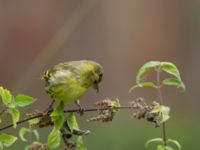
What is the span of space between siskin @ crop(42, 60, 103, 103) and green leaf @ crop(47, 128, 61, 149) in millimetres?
90

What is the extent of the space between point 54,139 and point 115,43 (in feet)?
17.7

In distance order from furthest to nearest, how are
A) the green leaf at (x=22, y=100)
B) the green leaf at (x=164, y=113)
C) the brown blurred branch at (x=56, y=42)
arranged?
the brown blurred branch at (x=56, y=42) → the green leaf at (x=22, y=100) → the green leaf at (x=164, y=113)

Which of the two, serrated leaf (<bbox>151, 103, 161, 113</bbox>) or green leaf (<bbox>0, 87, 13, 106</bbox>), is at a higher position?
green leaf (<bbox>0, 87, 13, 106</bbox>)

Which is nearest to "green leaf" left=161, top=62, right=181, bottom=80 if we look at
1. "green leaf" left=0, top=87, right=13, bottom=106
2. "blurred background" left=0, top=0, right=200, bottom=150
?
"green leaf" left=0, top=87, right=13, bottom=106

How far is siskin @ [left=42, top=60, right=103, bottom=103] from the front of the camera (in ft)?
7.45

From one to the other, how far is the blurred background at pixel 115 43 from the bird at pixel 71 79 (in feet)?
14.4

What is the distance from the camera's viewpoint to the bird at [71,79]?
2273 millimetres

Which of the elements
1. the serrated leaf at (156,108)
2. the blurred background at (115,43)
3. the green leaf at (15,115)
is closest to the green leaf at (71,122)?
the green leaf at (15,115)

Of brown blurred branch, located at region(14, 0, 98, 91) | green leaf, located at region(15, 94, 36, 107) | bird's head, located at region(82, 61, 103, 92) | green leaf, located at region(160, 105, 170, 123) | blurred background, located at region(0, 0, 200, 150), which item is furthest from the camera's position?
blurred background, located at region(0, 0, 200, 150)

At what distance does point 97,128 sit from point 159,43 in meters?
1.40

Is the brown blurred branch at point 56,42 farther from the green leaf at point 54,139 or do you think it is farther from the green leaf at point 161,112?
the green leaf at point 161,112

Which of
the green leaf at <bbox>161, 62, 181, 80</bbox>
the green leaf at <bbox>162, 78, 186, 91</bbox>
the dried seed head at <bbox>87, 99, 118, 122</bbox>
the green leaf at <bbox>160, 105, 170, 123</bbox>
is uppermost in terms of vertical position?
the green leaf at <bbox>161, 62, 181, 80</bbox>

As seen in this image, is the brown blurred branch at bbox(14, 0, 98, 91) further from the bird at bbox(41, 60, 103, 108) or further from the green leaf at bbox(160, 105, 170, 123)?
the green leaf at bbox(160, 105, 170, 123)

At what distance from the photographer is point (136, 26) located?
773cm
